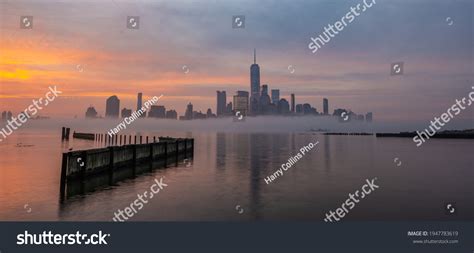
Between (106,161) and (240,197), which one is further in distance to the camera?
(106,161)

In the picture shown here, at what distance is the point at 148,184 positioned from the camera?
26484 mm

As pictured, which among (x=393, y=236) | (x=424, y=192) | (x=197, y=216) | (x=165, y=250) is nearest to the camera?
(x=165, y=250)

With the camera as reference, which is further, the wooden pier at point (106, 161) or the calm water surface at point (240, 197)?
the wooden pier at point (106, 161)

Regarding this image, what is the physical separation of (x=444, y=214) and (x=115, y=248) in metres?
17.4

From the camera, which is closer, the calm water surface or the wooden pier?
the calm water surface

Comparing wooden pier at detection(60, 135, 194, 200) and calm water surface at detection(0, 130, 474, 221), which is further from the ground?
wooden pier at detection(60, 135, 194, 200)

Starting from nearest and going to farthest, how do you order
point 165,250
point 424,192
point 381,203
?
point 165,250, point 381,203, point 424,192

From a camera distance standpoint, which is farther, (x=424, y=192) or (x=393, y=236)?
(x=424, y=192)

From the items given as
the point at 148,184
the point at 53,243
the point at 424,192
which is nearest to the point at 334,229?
the point at 53,243

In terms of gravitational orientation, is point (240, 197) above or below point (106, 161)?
below

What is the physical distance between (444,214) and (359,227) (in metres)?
7.72

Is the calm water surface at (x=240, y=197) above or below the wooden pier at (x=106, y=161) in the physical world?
below

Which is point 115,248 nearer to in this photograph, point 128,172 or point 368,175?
point 128,172

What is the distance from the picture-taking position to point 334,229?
565 inches
